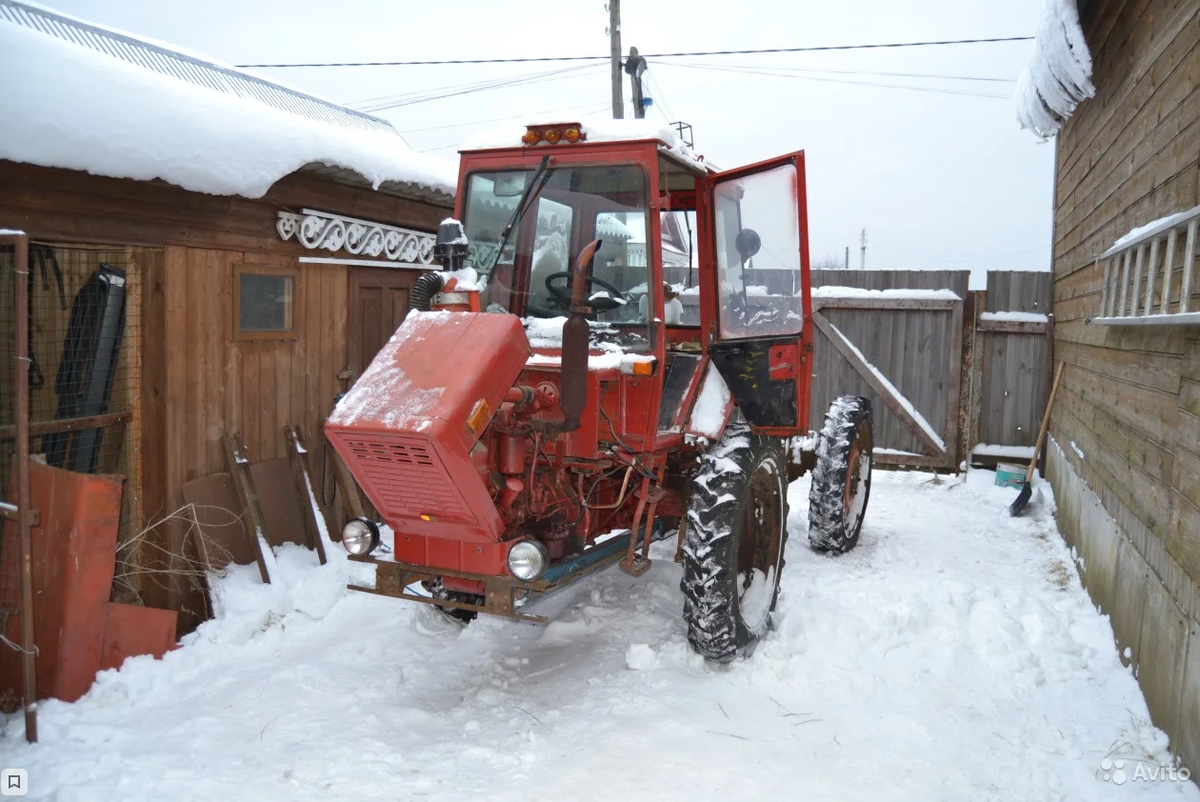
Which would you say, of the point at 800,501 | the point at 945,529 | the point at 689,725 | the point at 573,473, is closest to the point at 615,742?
the point at 689,725

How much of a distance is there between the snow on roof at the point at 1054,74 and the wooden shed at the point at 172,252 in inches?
177

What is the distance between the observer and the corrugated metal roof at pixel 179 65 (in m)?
5.74

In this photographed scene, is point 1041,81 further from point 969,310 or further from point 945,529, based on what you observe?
point 945,529

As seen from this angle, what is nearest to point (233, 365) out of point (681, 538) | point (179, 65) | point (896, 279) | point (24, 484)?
point (24, 484)

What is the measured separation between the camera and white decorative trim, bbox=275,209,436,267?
19.4 ft

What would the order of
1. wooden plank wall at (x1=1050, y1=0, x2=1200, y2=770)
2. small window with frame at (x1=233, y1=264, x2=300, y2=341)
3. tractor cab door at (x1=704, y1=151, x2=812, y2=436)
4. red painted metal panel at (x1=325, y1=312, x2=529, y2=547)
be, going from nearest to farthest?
red painted metal panel at (x1=325, y1=312, x2=529, y2=547) < wooden plank wall at (x1=1050, y1=0, x2=1200, y2=770) < tractor cab door at (x1=704, y1=151, x2=812, y2=436) < small window with frame at (x1=233, y1=264, x2=300, y2=341)

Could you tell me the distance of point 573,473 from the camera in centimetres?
421

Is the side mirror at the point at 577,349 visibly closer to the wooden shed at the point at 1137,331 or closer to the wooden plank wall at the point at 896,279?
the wooden shed at the point at 1137,331

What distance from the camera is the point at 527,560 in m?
3.59

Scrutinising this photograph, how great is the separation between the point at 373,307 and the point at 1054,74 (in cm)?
548

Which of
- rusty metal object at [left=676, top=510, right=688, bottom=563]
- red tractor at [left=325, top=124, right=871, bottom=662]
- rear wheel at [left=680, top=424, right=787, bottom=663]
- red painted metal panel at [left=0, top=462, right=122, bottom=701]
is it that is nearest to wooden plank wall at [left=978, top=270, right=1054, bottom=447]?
red tractor at [left=325, top=124, right=871, bottom=662]

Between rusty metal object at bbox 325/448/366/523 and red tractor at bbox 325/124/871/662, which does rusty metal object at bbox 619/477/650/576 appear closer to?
red tractor at bbox 325/124/871/662

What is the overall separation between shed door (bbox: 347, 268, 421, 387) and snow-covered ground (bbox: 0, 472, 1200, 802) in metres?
1.85

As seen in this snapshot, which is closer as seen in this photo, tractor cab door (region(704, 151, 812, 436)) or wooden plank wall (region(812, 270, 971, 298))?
tractor cab door (region(704, 151, 812, 436))
